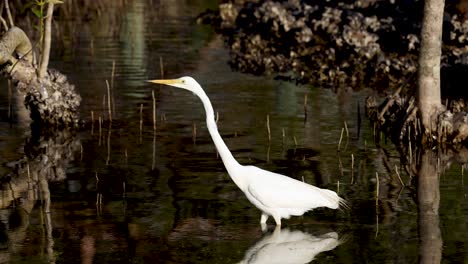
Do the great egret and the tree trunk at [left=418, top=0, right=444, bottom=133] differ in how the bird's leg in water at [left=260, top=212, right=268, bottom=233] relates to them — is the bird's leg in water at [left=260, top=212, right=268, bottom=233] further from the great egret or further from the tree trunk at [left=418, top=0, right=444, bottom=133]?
the tree trunk at [left=418, top=0, right=444, bottom=133]

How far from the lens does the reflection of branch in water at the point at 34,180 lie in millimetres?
13984

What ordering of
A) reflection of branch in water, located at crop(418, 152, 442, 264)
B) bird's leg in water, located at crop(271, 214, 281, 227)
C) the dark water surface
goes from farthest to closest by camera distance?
bird's leg in water, located at crop(271, 214, 281, 227), the dark water surface, reflection of branch in water, located at crop(418, 152, 442, 264)

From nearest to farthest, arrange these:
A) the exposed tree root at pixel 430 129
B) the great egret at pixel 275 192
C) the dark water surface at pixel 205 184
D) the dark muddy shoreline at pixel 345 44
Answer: the dark water surface at pixel 205 184 → the great egret at pixel 275 192 → the exposed tree root at pixel 430 129 → the dark muddy shoreline at pixel 345 44

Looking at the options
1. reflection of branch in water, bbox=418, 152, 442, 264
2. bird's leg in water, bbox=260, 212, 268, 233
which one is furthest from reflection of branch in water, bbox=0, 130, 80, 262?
reflection of branch in water, bbox=418, 152, 442, 264

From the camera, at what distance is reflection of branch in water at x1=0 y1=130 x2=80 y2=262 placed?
1398cm

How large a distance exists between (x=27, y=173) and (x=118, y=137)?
3115 millimetres

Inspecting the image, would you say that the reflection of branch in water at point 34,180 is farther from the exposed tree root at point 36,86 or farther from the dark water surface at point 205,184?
the exposed tree root at point 36,86

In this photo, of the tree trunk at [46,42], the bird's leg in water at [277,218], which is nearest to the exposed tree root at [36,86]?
the tree trunk at [46,42]

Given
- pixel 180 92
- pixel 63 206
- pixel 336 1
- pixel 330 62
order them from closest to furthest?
1. pixel 63 206
2. pixel 180 92
3. pixel 330 62
4. pixel 336 1

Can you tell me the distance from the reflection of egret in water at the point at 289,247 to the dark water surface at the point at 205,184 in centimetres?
2

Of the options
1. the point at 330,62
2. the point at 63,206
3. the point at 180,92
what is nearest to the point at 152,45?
the point at 330,62

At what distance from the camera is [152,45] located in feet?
111

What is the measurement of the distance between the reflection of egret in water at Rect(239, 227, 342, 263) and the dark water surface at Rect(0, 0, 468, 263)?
0.02 metres

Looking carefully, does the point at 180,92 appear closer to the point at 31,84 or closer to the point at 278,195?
the point at 31,84
